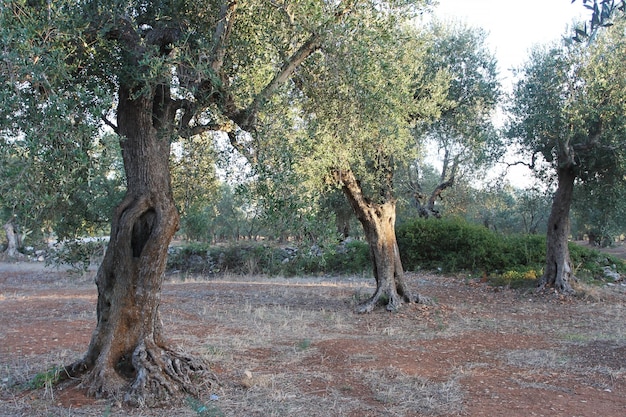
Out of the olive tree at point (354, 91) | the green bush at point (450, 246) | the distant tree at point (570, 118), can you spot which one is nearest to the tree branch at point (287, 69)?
the olive tree at point (354, 91)

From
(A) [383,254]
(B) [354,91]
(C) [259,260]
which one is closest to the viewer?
(B) [354,91]

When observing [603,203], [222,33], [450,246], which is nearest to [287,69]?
[222,33]

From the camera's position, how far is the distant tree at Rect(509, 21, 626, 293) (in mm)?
12547

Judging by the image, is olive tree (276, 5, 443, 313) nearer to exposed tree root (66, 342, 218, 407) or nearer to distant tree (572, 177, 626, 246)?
exposed tree root (66, 342, 218, 407)

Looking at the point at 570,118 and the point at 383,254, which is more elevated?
the point at 570,118

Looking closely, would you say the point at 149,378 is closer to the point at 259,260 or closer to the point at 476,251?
the point at 476,251

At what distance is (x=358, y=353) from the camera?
8.16 metres

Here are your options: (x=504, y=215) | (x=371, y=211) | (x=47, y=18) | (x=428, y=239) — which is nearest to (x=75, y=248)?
(x=47, y=18)

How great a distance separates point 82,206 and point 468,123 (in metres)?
10.7

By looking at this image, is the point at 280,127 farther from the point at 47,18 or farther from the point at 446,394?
the point at 446,394

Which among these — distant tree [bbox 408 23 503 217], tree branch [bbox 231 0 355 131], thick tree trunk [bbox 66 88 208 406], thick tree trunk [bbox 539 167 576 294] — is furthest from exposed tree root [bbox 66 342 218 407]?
thick tree trunk [bbox 539 167 576 294]

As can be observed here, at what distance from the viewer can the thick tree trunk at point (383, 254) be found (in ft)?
40.3

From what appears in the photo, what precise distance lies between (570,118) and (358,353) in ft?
27.8

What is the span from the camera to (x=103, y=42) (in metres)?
6.05
